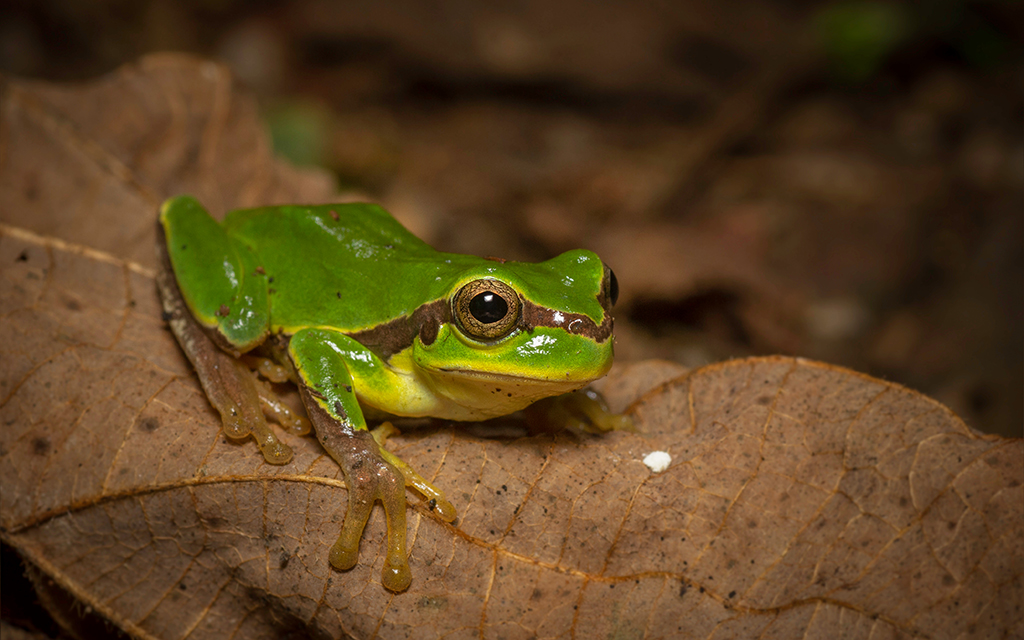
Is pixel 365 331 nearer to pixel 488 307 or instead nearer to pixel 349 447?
pixel 349 447

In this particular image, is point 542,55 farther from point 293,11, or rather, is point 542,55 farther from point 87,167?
point 87,167

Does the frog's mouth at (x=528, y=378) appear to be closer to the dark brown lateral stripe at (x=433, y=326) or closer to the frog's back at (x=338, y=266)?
the dark brown lateral stripe at (x=433, y=326)

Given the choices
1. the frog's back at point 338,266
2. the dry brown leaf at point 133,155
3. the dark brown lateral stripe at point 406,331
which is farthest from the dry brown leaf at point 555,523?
the dry brown leaf at point 133,155

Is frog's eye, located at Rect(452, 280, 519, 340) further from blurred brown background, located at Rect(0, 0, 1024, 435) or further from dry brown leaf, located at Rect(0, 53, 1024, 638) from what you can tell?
blurred brown background, located at Rect(0, 0, 1024, 435)

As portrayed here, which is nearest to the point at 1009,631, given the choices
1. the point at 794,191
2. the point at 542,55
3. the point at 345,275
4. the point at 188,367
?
the point at 345,275

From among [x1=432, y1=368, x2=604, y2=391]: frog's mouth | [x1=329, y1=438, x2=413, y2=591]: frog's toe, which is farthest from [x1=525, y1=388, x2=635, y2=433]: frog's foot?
[x1=329, y1=438, x2=413, y2=591]: frog's toe

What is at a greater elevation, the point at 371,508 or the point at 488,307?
the point at 488,307

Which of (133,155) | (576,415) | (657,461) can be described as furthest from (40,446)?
(657,461)
